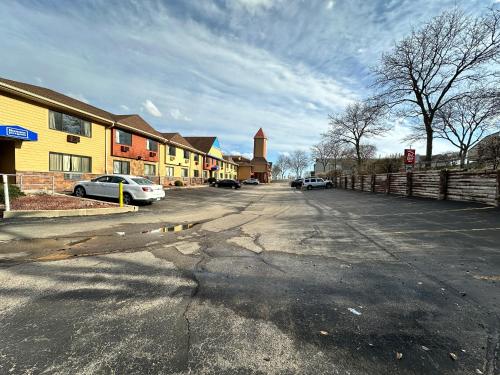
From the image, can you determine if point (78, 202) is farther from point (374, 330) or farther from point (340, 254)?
point (374, 330)

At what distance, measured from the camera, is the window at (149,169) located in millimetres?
27788

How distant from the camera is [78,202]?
12.2m

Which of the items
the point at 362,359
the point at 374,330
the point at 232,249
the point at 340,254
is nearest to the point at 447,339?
the point at 374,330

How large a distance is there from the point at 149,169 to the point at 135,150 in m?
3.54

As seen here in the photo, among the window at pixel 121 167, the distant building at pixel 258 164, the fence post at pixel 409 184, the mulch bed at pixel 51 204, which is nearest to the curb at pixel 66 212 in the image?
the mulch bed at pixel 51 204

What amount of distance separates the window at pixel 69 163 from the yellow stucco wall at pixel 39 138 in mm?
313

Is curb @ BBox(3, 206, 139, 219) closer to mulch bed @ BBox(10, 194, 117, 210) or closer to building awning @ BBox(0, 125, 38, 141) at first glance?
mulch bed @ BBox(10, 194, 117, 210)

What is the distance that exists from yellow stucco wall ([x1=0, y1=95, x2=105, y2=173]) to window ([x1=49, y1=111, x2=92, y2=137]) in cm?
33

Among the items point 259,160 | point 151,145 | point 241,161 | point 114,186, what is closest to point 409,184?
point 114,186

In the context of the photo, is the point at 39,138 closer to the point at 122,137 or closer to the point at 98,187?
the point at 98,187

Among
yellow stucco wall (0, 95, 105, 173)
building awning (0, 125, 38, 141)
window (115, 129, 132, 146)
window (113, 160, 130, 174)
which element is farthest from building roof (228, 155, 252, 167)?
building awning (0, 125, 38, 141)

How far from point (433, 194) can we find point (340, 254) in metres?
14.9

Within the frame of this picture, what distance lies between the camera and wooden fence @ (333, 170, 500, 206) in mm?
12489

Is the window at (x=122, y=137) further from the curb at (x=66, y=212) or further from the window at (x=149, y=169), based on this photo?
the curb at (x=66, y=212)
